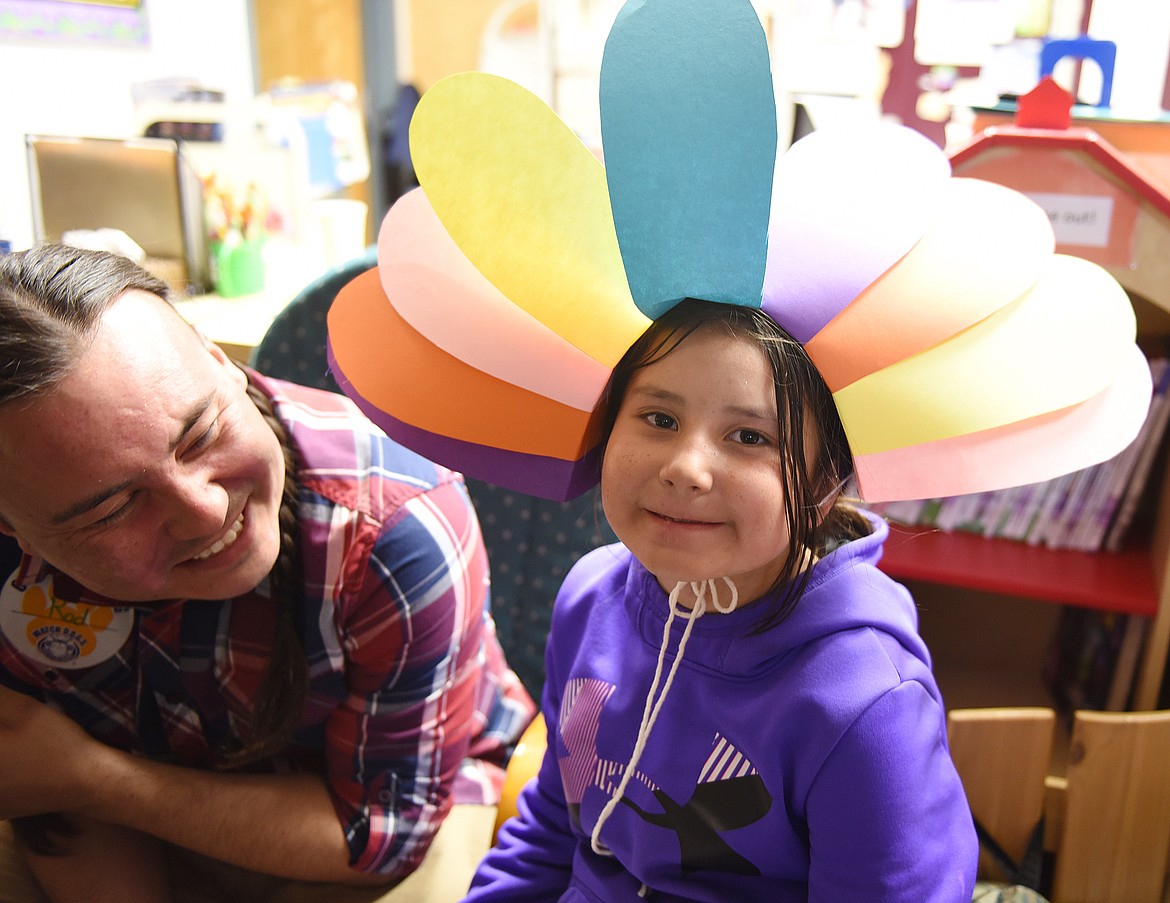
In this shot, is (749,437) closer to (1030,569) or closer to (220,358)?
(220,358)

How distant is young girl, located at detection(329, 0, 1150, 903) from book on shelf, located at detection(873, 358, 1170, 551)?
74 cm

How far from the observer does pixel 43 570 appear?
36.9 inches

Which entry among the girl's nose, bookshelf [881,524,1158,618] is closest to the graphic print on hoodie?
the girl's nose

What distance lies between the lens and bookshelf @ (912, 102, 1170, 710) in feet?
3.84

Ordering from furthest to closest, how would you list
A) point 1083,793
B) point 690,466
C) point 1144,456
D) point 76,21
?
point 76,21
point 1144,456
point 1083,793
point 690,466

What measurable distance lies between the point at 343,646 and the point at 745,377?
518mm

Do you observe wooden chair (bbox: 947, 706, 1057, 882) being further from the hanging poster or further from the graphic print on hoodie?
the hanging poster

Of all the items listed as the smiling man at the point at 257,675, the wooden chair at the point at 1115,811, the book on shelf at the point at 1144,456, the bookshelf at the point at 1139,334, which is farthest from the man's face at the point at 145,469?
the book on shelf at the point at 1144,456

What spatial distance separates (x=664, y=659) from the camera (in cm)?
83

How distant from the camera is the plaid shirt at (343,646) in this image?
94 cm

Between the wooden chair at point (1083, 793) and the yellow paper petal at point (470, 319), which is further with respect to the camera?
the wooden chair at point (1083, 793)

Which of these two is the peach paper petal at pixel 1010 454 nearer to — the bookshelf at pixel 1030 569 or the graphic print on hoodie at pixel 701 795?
the graphic print on hoodie at pixel 701 795

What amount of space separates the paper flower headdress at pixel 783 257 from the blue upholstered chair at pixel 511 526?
474 millimetres

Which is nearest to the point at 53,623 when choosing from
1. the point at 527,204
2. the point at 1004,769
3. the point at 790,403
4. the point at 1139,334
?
the point at 527,204
